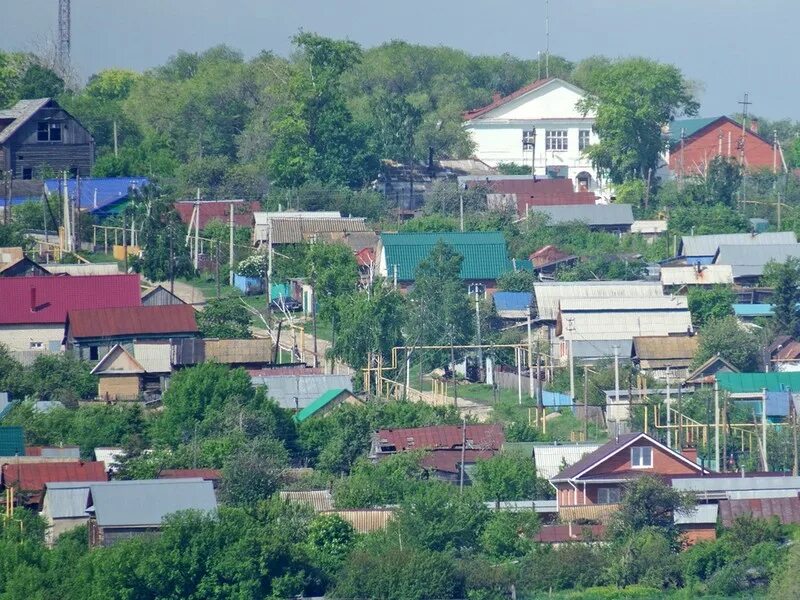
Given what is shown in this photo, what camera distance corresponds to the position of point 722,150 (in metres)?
58.3

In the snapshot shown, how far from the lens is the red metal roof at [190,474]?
28938 mm

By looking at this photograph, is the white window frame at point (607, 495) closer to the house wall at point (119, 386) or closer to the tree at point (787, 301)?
the house wall at point (119, 386)

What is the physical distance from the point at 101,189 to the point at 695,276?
15540mm

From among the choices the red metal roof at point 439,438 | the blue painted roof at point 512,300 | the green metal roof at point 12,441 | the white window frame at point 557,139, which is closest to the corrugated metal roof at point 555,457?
the red metal roof at point 439,438

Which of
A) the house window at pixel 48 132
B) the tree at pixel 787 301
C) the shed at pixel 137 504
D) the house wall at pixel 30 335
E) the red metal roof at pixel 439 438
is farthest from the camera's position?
the house window at pixel 48 132

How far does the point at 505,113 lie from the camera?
192ft

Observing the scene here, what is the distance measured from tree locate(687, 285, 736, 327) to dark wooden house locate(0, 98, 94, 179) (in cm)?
1914

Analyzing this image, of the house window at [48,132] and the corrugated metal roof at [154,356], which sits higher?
the house window at [48,132]

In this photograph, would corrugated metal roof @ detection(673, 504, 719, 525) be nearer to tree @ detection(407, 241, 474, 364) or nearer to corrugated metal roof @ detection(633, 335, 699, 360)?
corrugated metal roof @ detection(633, 335, 699, 360)

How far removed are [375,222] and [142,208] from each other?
642cm

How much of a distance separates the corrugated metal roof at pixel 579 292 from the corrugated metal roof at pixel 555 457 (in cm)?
915

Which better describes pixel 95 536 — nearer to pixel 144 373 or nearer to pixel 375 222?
pixel 144 373

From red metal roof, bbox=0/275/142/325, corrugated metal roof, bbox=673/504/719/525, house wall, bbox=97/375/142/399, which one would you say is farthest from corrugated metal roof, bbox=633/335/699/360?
corrugated metal roof, bbox=673/504/719/525

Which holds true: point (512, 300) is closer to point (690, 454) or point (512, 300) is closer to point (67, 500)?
point (690, 454)
